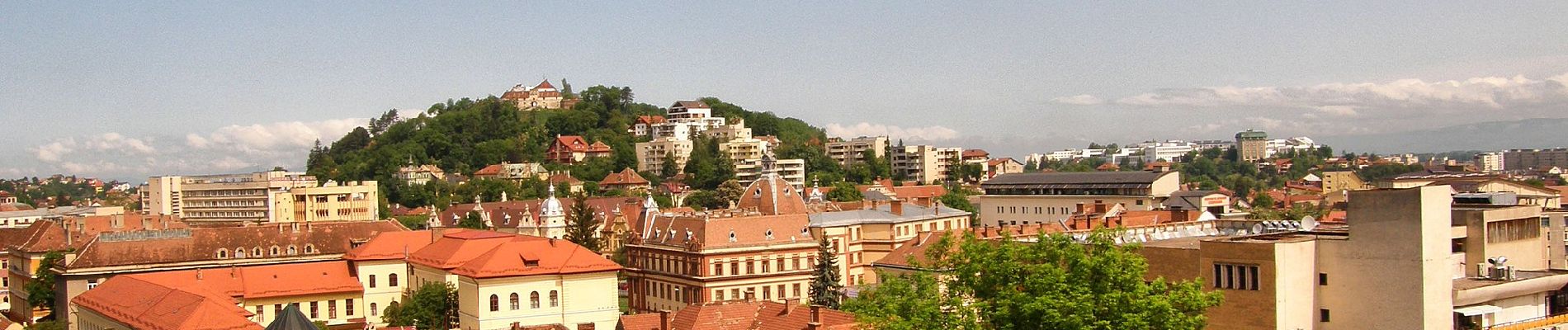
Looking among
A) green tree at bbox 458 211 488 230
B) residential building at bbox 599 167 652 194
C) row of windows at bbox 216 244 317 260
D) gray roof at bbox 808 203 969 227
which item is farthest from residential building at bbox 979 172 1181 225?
row of windows at bbox 216 244 317 260

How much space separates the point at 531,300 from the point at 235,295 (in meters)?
14.2

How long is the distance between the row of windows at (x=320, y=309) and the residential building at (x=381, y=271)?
16.4 inches

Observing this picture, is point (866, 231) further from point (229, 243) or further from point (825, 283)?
point (229, 243)

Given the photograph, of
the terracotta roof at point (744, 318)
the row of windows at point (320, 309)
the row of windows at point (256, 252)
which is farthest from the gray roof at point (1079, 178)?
the terracotta roof at point (744, 318)

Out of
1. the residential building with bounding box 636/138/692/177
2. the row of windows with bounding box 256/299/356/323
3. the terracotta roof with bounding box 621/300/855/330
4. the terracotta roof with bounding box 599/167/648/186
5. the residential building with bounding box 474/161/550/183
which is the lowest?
the row of windows with bounding box 256/299/356/323

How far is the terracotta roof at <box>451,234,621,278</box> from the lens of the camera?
189 feet

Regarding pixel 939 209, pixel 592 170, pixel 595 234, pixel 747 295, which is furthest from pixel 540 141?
pixel 747 295

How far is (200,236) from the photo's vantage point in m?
76.8

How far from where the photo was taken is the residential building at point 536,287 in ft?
188

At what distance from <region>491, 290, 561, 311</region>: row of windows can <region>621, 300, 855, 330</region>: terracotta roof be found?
13.9m

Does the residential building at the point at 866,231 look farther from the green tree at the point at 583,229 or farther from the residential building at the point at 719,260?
the green tree at the point at 583,229

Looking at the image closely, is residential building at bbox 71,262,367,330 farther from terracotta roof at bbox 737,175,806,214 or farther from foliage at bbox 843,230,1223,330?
foliage at bbox 843,230,1223,330

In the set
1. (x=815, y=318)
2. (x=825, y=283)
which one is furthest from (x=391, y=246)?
(x=815, y=318)

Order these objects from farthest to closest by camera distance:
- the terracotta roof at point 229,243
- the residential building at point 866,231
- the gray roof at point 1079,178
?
the gray roof at point 1079,178, the residential building at point 866,231, the terracotta roof at point 229,243
